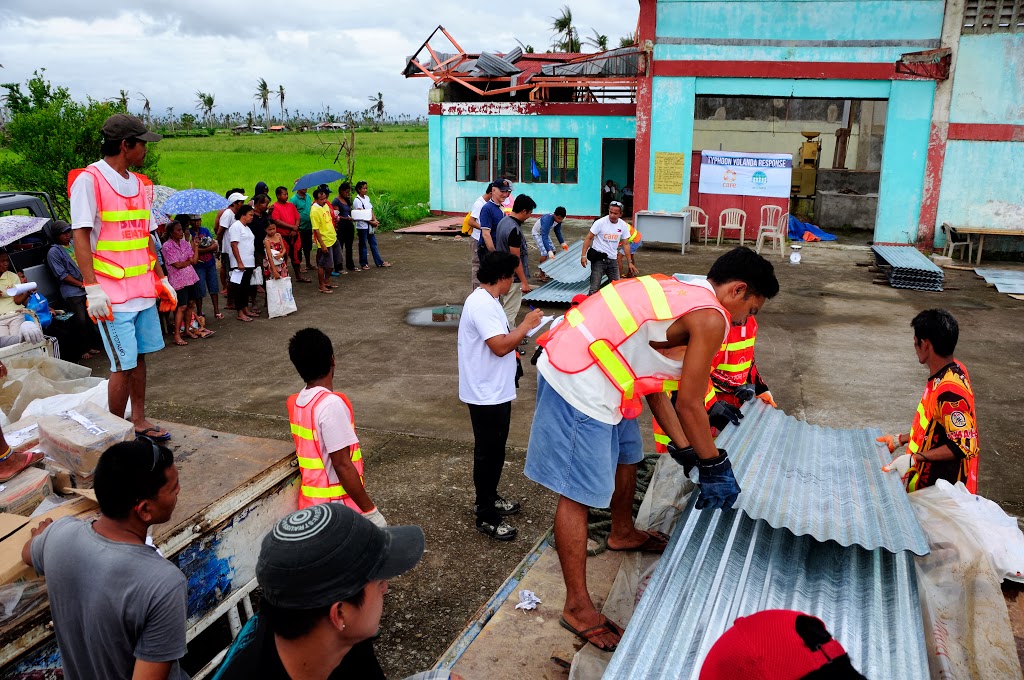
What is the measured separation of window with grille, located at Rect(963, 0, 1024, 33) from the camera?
1411 cm

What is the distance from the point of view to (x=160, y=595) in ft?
6.82

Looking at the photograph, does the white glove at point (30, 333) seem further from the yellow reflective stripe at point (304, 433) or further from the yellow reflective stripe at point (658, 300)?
the yellow reflective stripe at point (658, 300)

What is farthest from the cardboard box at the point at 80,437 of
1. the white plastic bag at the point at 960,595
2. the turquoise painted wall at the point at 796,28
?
the turquoise painted wall at the point at 796,28

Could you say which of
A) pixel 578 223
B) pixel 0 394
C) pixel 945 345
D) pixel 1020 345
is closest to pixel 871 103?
pixel 578 223

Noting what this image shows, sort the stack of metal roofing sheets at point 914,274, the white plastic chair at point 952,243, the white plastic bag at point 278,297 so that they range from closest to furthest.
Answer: the white plastic bag at point 278,297
the stack of metal roofing sheets at point 914,274
the white plastic chair at point 952,243

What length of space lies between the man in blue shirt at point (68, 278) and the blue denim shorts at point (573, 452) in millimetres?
6610

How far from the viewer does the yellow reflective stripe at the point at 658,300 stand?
9.91ft

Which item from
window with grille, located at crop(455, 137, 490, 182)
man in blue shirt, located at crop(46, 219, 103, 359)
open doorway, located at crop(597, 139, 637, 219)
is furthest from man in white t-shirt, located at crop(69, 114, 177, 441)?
open doorway, located at crop(597, 139, 637, 219)

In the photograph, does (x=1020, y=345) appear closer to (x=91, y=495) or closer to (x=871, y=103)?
(x=91, y=495)

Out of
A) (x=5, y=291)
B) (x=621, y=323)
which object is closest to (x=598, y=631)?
(x=621, y=323)

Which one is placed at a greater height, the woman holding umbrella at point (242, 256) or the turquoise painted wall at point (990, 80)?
the turquoise painted wall at point (990, 80)

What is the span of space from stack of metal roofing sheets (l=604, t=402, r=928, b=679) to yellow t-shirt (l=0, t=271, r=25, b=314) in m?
6.10

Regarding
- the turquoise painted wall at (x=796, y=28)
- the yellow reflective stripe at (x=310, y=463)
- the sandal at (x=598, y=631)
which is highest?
the turquoise painted wall at (x=796, y=28)

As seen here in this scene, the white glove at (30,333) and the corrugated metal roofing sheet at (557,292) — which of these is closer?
the white glove at (30,333)
